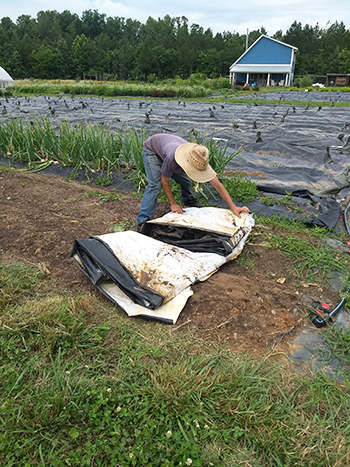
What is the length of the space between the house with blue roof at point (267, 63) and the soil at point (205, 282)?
31657mm

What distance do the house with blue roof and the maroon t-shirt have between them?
31.7 meters

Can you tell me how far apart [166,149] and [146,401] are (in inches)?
76.8

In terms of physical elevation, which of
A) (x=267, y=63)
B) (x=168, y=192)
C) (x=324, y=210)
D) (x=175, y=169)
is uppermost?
(x=267, y=63)

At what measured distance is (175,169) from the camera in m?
2.81

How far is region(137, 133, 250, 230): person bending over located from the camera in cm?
251

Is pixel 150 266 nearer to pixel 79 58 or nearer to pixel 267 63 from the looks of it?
pixel 267 63

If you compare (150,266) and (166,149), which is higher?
(166,149)

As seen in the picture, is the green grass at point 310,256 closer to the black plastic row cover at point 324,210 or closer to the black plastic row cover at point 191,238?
the black plastic row cover at point 324,210

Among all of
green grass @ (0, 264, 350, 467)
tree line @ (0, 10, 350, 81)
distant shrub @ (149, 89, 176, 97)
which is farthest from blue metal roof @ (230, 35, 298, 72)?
green grass @ (0, 264, 350, 467)

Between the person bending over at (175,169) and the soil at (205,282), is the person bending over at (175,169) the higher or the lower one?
the higher one

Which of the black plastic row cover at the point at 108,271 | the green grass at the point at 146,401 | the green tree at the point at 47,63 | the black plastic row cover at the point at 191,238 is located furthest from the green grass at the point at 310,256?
the green tree at the point at 47,63

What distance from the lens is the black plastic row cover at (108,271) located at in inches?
81.2

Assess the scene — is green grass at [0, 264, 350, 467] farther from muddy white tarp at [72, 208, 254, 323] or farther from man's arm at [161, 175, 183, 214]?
man's arm at [161, 175, 183, 214]

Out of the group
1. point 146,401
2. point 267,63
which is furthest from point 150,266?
point 267,63
